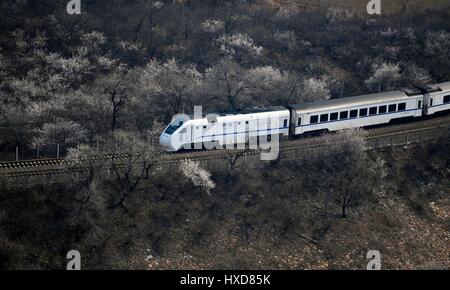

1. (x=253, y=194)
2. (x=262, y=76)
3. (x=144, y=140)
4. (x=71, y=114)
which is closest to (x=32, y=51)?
(x=71, y=114)

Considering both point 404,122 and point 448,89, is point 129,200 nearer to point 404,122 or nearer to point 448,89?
point 404,122

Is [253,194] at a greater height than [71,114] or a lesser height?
lesser

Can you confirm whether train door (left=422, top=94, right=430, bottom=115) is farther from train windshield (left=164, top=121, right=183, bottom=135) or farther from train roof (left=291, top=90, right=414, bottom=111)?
train windshield (left=164, top=121, right=183, bottom=135)

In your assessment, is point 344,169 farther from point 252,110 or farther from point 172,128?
point 172,128

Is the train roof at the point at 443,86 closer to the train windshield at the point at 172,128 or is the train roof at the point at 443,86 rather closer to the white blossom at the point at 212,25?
the white blossom at the point at 212,25

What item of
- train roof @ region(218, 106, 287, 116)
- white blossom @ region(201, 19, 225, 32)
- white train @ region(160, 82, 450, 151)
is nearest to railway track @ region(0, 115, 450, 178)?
white train @ region(160, 82, 450, 151)

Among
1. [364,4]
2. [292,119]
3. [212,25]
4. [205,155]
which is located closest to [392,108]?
[292,119]
